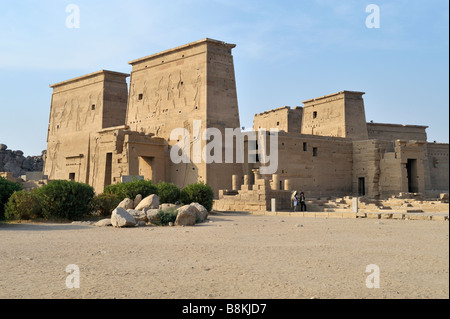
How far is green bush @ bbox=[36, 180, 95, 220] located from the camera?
49.1ft

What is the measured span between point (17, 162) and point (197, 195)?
3826 centimetres

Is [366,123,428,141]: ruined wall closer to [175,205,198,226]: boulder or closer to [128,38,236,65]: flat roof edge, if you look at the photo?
[128,38,236,65]: flat roof edge

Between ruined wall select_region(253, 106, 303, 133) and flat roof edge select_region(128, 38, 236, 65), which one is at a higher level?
flat roof edge select_region(128, 38, 236, 65)

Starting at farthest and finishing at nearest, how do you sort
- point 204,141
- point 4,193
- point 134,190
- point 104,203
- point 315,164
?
point 315,164 → point 204,141 → point 134,190 → point 104,203 → point 4,193

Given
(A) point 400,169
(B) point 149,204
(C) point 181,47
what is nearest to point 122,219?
(B) point 149,204

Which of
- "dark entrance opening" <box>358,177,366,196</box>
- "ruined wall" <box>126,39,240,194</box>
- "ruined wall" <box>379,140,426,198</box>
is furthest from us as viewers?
"dark entrance opening" <box>358,177,366,196</box>

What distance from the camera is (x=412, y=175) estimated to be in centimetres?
2825

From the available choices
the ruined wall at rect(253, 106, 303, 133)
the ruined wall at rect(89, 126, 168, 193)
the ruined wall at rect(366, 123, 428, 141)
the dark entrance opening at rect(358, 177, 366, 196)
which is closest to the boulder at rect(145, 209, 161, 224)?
the ruined wall at rect(89, 126, 168, 193)

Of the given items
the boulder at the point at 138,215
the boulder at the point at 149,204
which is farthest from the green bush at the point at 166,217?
the boulder at the point at 149,204

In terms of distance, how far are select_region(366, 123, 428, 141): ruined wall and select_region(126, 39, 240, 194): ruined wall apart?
17.1 meters

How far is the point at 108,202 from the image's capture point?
655 inches

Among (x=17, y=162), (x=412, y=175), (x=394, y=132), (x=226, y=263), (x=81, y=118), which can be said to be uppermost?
(x=394, y=132)

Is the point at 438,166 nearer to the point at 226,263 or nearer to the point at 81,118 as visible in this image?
the point at 81,118

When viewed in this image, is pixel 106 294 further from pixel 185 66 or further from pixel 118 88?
pixel 118 88
